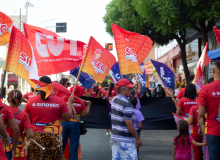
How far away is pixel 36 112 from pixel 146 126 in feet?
14.5

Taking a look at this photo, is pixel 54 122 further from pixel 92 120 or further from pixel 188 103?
pixel 92 120

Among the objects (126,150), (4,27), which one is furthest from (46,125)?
(4,27)

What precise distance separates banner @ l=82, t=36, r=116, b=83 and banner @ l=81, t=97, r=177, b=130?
2.22m

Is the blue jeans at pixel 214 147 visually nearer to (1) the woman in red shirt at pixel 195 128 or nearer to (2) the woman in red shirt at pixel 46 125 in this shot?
(1) the woman in red shirt at pixel 195 128

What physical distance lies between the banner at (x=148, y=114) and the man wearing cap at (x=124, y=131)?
3.50m

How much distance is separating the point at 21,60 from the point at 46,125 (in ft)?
3.81

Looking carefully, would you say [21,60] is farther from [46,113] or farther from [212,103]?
[212,103]

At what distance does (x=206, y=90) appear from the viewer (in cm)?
414

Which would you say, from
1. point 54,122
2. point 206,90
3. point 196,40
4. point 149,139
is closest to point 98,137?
point 149,139

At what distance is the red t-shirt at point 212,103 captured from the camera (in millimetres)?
4086

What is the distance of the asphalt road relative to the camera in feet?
23.5

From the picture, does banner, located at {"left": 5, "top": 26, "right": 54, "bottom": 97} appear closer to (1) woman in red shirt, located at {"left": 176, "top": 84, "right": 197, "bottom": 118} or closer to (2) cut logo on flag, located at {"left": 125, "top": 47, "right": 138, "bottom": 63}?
(2) cut logo on flag, located at {"left": 125, "top": 47, "right": 138, "bottom": 63}

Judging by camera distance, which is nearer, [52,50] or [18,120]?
[18,120]

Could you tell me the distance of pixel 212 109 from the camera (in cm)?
413
